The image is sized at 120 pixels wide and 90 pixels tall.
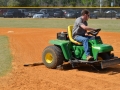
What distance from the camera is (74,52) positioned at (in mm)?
9156

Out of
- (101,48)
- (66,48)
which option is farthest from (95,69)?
(66,48)

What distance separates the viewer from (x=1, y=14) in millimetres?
52156

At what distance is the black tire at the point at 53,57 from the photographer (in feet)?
29.9

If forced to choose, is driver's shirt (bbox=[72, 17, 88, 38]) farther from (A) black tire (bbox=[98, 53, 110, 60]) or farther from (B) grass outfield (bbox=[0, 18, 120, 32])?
(B) grass outfield (bbox=[0, 18, 120, 32])

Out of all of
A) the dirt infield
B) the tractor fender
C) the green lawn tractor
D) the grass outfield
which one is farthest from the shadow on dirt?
the grass outfield

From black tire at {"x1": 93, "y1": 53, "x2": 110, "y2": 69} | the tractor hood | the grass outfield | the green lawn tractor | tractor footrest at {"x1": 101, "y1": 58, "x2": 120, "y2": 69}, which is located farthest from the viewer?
the grass outfield

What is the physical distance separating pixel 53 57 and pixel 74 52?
0.67m

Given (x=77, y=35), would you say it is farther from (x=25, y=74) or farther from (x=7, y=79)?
(x=7, y=79)

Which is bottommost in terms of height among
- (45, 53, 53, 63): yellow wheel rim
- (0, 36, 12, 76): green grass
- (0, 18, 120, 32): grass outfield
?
(0, 18, 120, 32): grass outfield

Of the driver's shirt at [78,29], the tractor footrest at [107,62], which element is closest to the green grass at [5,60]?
the driver's shirt at [78,29]

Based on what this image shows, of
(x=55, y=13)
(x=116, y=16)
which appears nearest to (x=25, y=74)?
(x=116, y=16)

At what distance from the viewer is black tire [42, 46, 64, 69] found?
9.12 metres

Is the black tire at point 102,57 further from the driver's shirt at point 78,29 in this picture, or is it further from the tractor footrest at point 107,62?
the driver's shirt at point 78,29

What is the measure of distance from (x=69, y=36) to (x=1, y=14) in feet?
146
